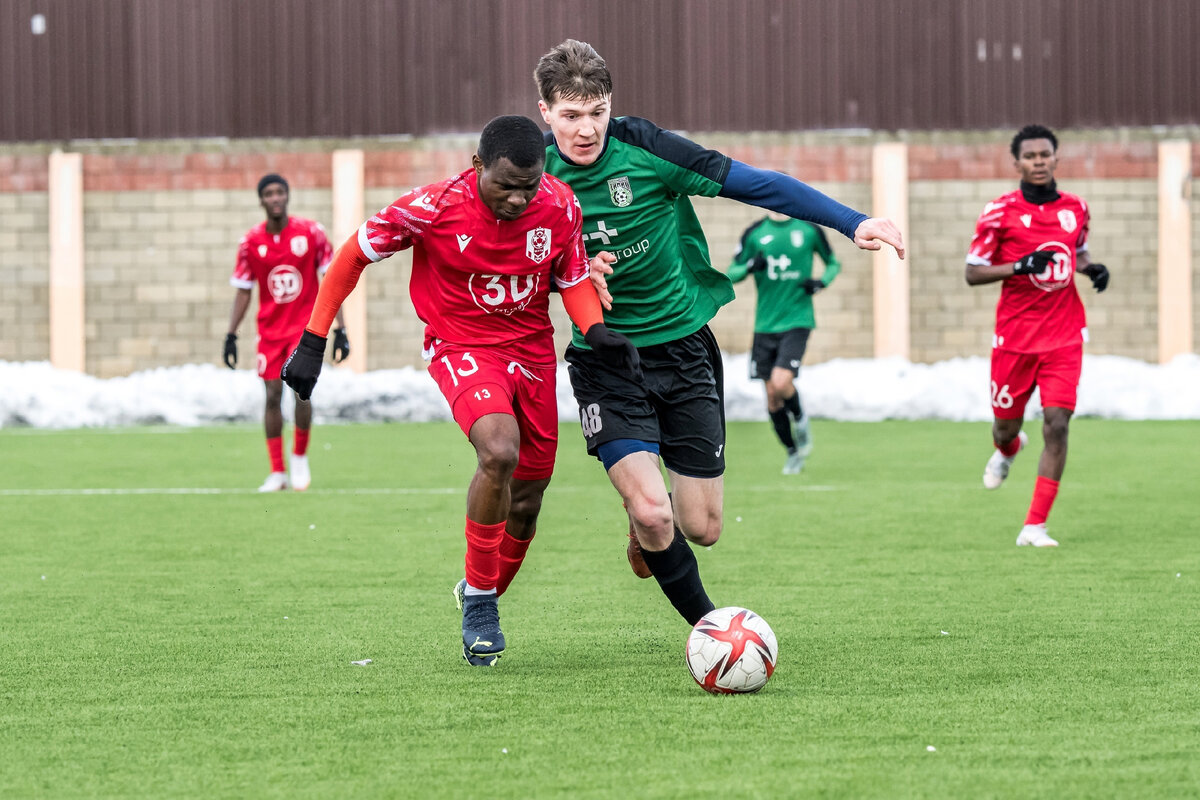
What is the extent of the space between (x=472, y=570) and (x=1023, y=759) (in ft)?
6.86

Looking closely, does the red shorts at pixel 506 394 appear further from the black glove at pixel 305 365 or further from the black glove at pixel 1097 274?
the black glove at pixel 1097 274

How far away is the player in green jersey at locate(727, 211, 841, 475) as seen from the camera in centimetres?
1280

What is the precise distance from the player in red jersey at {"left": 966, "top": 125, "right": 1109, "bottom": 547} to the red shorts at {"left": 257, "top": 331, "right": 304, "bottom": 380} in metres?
5.36

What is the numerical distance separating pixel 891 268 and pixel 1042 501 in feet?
44.7

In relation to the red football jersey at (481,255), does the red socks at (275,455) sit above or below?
below

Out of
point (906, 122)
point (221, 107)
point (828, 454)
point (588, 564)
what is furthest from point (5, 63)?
point (588, 564)

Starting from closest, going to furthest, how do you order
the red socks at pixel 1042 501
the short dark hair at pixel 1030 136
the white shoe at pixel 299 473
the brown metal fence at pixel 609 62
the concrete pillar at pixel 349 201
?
the red socks at pixel 1042 501 < the short dark hair at pixel 1030 136 < the white shoe at pixel 299 473 < the concrete pillar at pixel 349 201 < the brown metal fence at pixel 609 62

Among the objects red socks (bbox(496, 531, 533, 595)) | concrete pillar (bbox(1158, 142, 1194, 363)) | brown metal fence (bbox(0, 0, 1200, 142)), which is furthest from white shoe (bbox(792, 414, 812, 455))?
concrete pillar (bbox(1158, 142, 1194, 363))

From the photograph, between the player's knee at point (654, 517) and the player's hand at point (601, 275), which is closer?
the player's knee at point (654, 517)

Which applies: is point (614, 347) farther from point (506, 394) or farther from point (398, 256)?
point (398, 256)

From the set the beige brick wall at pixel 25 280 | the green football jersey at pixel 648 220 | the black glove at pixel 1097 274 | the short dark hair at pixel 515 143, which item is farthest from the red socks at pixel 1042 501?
the beige brick wall at pixel 25 280

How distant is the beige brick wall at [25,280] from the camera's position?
21797 mm

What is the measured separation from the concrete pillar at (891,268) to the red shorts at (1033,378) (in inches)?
505

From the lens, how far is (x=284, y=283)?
1177cm
